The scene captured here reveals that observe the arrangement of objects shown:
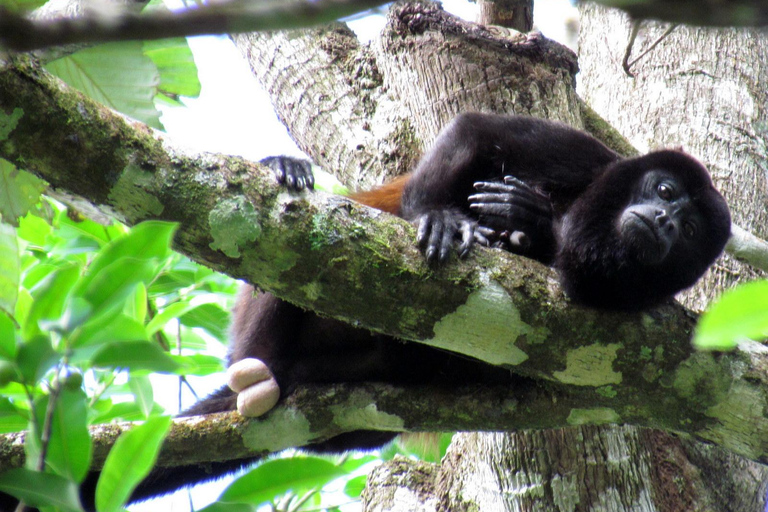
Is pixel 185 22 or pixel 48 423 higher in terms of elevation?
pixel 185 22

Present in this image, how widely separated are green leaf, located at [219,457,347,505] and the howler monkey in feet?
2.83

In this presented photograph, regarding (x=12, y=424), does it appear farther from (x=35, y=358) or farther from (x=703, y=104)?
(x=703, y=104)

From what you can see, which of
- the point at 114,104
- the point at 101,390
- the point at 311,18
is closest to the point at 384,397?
the point at 114,104

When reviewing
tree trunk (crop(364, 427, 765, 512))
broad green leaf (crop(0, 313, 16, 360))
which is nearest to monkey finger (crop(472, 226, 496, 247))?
tree trunk (crop(364, 427, 765, 512))

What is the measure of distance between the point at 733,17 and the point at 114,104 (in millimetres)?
2390

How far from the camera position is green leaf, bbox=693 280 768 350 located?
1.60 ft

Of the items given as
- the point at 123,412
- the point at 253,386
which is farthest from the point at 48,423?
the point at 123,412

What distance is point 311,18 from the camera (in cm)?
38

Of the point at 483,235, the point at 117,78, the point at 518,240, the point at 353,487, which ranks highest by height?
the point at 117,78

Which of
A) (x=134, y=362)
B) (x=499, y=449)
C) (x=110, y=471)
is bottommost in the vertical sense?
(x=499, y=449)

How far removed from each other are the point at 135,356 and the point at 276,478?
1.37ft

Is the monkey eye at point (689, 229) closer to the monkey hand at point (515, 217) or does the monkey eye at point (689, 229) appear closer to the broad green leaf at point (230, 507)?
the monkey hand at point (515, 217)

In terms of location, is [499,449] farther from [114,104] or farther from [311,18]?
[311,18]

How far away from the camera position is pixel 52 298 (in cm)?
106
